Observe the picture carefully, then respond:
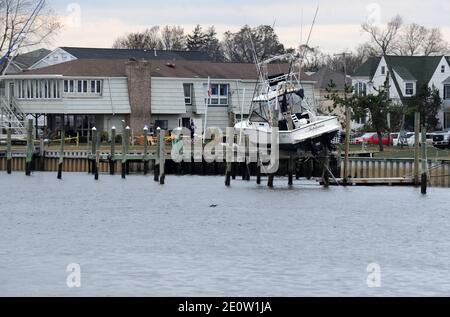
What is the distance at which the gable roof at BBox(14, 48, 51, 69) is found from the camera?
152 meters

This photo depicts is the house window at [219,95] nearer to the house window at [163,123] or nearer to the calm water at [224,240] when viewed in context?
the house window at [163,123]

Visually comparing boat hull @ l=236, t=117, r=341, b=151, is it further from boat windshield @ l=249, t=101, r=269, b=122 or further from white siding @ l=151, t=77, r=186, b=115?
white siding @ l=151, t=77, r=186, b=115

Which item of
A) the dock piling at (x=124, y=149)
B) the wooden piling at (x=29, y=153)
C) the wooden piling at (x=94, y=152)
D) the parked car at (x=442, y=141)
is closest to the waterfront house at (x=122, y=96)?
the parked car at (x=442, y=141)

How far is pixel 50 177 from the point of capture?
80.0 meters

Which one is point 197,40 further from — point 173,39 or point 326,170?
point 326,170

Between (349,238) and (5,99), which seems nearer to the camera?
(349,238)

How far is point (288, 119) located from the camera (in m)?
72.8

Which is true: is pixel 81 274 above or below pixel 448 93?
below

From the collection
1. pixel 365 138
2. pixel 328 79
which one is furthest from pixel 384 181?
pixel 328 79

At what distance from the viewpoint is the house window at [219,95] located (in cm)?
10394
